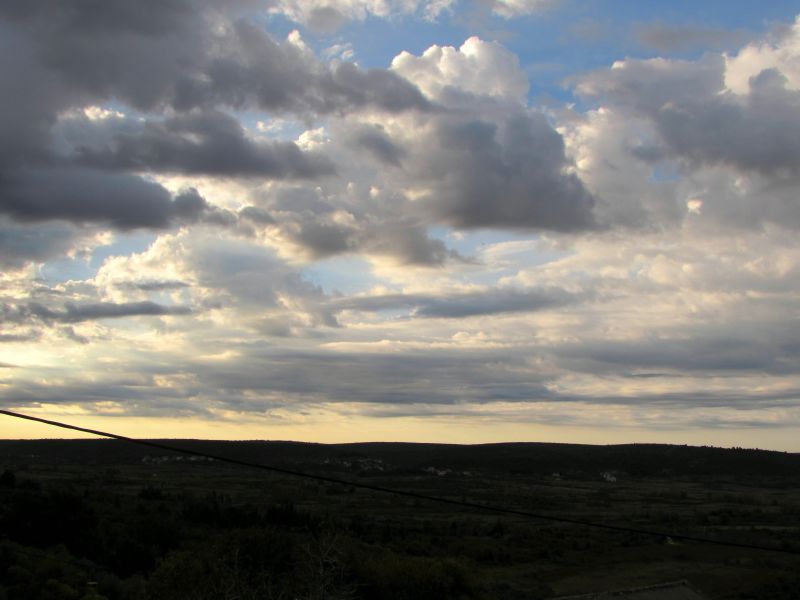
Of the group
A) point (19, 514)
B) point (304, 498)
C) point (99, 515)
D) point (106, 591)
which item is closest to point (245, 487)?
point (304, 498)

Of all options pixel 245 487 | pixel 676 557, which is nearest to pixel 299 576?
pixel 676 557

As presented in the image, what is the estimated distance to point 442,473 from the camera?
17788 centimetres

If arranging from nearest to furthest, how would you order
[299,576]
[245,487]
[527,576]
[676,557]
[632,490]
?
[299,576]
[527,576]
[676,557]
[245,487]
[632,490]

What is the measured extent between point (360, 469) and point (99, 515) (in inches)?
4995

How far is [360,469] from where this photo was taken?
179 metres

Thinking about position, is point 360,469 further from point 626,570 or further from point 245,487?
point 626,570

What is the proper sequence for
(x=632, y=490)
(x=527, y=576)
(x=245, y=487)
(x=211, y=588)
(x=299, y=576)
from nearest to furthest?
(x=211, y=588), (x=299, y=576), (x=527, y=576), (x=245, y=487), (x=632, y=490)

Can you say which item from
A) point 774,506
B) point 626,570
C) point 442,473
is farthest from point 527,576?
point 442,473

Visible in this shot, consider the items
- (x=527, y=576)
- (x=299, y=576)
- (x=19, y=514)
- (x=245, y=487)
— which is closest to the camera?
(x=299, y=576)

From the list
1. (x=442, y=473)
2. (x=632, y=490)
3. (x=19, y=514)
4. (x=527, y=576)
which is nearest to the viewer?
(x=19, y=514)

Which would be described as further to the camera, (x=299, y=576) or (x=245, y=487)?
(x=245, y=487)

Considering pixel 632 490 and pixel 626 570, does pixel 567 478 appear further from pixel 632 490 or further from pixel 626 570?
pixel 626 570

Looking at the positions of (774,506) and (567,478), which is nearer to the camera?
(774,506)

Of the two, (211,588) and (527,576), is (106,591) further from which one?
(527,576)
